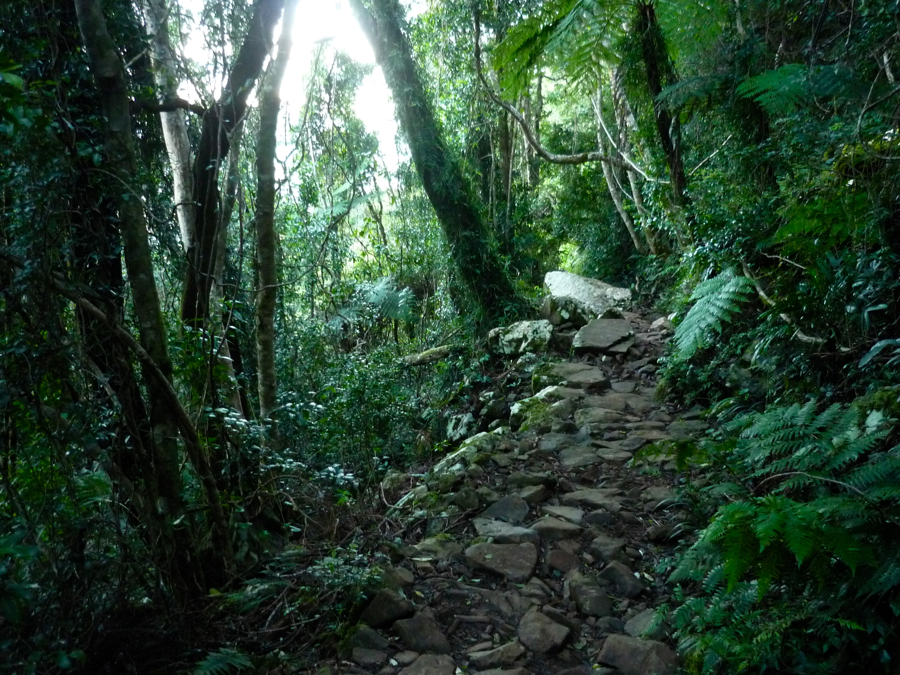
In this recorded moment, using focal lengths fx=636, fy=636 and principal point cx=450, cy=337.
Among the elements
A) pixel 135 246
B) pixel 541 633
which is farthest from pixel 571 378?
pixel 135 246

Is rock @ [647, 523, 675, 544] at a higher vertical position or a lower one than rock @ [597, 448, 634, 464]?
lower

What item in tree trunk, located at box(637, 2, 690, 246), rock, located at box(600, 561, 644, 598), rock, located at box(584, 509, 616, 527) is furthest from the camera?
tree trunk, located at box(637, 2, 690, 246)

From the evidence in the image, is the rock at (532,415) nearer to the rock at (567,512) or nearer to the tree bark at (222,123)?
the rock at (567,512)

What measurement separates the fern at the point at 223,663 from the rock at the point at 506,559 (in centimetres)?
142

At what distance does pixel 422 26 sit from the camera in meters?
10.1

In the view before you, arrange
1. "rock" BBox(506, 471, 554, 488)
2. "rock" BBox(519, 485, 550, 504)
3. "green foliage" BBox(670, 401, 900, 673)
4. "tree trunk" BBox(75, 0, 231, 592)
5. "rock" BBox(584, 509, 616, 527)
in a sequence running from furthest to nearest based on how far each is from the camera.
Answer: "rock" BBox(506, 471, 554, 488) → "rock" BBox(519, 485, 550, 504) → "rock" BBox(584, 509, 616, 527) → "tree trunk" BBox(75, 0, 231, 592) → "green foliage" BBox(670, 401, 900, 673)

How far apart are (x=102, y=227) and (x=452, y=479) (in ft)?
9.15

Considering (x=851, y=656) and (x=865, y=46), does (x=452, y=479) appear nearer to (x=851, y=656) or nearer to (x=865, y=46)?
(x=851, y=656)

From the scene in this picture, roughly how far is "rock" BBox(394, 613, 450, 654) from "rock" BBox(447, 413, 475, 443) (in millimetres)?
3838

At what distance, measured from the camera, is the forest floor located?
278 cm

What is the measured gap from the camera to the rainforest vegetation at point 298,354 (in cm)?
229

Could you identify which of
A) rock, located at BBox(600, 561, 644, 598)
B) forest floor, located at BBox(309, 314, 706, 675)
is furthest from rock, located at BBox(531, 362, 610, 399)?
rock, located at BBox(600, 561, 644, 598)

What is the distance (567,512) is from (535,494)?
28 centimetres

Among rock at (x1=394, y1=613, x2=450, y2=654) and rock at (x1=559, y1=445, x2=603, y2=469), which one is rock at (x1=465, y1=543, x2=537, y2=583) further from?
rock at (x1=559, y1=445, x2=603, y2=469)
